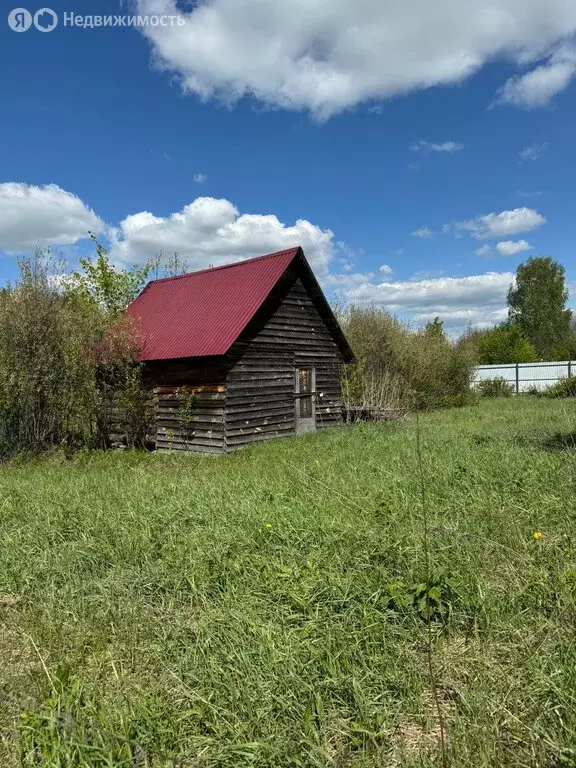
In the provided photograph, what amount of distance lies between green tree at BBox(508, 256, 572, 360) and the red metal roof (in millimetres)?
43380

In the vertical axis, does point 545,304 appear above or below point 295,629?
above

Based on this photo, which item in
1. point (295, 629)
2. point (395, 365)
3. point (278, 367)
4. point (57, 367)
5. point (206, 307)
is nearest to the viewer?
point (295, 629)

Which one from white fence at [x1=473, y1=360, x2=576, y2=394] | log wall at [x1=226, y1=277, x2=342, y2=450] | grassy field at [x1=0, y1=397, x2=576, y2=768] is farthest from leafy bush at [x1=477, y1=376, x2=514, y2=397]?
grassy field at [x1=0, y1=397, x2=576, y2=768]

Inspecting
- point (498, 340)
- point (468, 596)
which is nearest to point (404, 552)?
point (468, 596)

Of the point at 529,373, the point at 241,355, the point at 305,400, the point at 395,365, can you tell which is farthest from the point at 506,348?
the point at 241,355

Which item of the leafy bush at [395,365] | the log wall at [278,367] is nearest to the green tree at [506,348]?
the leafy bush at [395,365]

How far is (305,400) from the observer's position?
54.5ft

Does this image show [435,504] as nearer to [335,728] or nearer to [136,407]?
[335,728]

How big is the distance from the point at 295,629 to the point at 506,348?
4384cm

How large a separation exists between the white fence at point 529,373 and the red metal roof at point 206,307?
21.0 m

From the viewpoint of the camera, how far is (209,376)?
14023 mm

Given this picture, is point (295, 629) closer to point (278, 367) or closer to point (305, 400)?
point (278, 367)

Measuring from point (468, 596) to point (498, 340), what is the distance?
43820 mm

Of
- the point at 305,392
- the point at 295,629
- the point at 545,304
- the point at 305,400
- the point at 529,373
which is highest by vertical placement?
the point at 545,304
